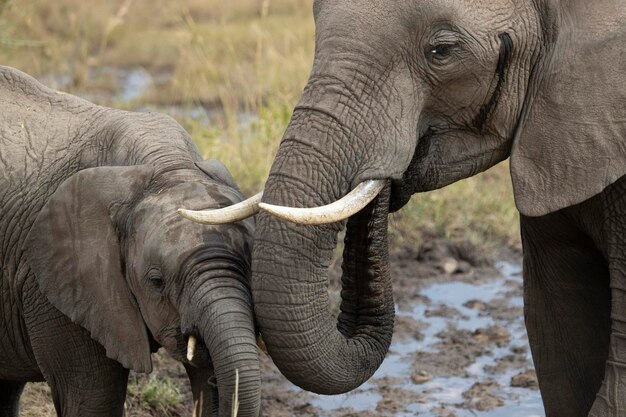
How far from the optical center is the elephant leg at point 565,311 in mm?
5113

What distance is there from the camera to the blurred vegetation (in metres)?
8.55

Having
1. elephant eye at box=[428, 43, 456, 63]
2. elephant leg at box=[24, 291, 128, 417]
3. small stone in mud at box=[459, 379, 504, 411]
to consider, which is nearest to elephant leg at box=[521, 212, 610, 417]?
elephant eye at box=[428, 43, 456, 63]

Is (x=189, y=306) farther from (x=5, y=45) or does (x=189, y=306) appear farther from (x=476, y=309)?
(x=5, y=45)

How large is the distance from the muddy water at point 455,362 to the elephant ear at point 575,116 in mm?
2067

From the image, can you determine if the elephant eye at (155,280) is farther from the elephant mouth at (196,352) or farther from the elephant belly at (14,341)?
the elephant belly at (14,341)

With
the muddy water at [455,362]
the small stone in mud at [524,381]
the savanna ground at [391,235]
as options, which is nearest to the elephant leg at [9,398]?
the savanna ground at [391,235]

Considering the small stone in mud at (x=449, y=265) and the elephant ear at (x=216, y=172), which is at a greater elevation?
the small stone in mud at (x=449, y=265)

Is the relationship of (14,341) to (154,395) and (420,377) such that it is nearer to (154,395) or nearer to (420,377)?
(154,395)

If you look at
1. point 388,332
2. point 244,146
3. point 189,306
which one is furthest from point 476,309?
point 189,306

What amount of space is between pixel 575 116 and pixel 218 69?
7.82 meters

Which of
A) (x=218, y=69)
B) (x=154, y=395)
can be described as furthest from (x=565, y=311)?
(x=218, y=69)

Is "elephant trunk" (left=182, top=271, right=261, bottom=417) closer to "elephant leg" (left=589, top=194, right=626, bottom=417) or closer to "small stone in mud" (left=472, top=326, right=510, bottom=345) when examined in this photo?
"elephant leg" (left=589, top=194, right=626, bottom=417)

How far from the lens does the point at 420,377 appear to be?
673 cm

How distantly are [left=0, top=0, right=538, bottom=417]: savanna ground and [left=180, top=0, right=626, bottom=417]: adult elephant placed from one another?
77cm
